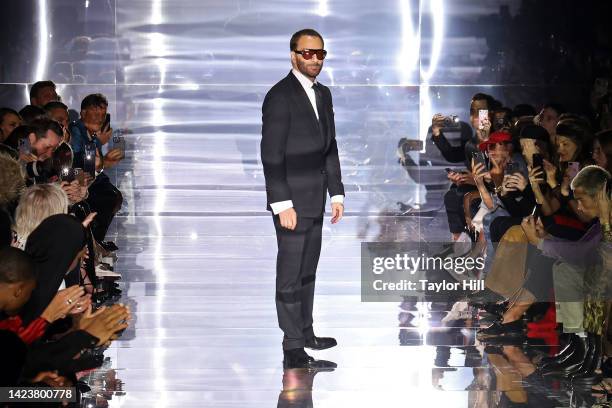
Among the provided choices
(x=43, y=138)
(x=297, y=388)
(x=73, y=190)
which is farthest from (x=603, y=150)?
(x=43, y=138)

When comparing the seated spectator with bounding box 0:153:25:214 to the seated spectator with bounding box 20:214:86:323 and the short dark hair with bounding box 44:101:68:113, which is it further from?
the short dark hair with bounding box 44:101:68:113

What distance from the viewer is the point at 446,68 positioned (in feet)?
35.3

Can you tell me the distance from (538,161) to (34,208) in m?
2.96

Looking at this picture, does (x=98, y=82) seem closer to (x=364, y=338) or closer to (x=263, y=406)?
(x=364, y=338)

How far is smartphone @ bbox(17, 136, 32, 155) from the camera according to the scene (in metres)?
6.04

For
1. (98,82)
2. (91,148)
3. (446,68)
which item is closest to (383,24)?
(446,68)

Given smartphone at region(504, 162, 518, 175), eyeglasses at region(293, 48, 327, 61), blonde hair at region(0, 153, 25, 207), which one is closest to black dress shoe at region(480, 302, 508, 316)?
smartphone at region(504, 162, 518, 175)

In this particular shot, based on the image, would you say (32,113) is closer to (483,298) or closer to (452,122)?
(483,298)

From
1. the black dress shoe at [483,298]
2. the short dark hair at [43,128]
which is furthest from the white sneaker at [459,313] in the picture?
the short dark hair at [43,128]

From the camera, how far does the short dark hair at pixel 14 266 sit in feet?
10.7

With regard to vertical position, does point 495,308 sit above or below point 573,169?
below

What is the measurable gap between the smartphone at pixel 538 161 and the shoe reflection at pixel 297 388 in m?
1.96
